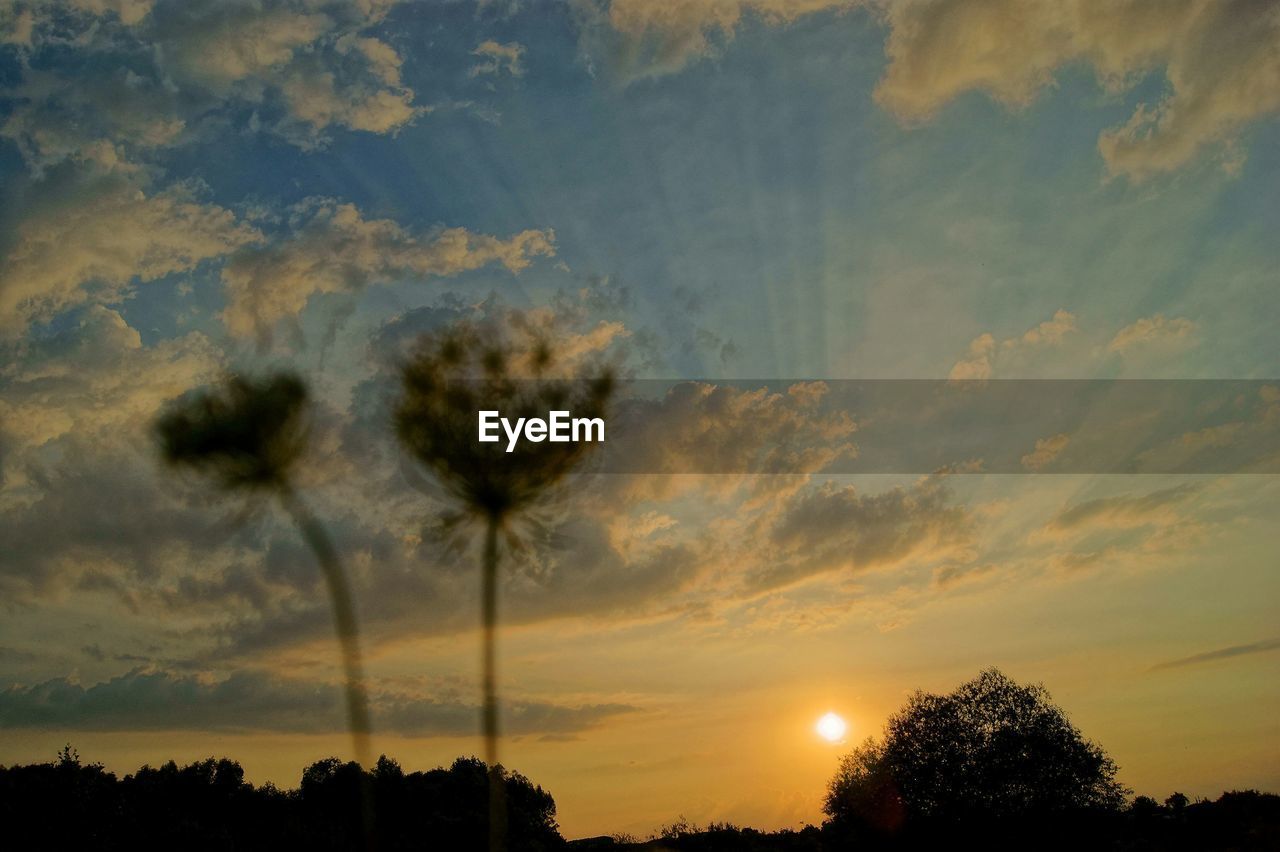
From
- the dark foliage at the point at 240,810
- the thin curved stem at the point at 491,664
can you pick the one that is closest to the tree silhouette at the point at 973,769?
the dark foliage at the point at 240,810

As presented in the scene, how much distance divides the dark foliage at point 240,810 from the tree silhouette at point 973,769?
70.0ft

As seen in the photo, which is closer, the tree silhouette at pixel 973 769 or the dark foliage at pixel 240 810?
the dark foliage at pixel 240 810

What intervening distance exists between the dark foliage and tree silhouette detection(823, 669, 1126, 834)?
21.3 metres

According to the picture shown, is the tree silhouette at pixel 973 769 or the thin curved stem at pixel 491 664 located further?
the tree silhouette at pixel 973 769

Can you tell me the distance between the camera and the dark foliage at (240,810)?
32.7 metres

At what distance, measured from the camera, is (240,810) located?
45656mm

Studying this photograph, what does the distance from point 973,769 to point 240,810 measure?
40575 millimetres

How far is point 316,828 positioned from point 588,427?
20061 mm

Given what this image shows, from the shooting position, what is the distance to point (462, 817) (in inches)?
1448

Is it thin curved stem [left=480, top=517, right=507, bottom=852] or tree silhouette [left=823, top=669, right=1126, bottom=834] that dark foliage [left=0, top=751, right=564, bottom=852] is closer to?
thin curved stem [left=480, top=517, right=507, bottom=852]

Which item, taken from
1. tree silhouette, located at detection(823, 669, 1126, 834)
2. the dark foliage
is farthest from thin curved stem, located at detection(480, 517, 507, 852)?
tree silhouette, located at detection(823, 669, 1126, 834)

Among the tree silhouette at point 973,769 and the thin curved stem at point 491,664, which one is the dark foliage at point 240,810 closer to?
the thin curved stem at point 491,664

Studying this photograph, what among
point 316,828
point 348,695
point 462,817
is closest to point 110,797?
point 316,828

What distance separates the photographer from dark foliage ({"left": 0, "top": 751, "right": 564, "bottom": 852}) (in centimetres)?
3269
